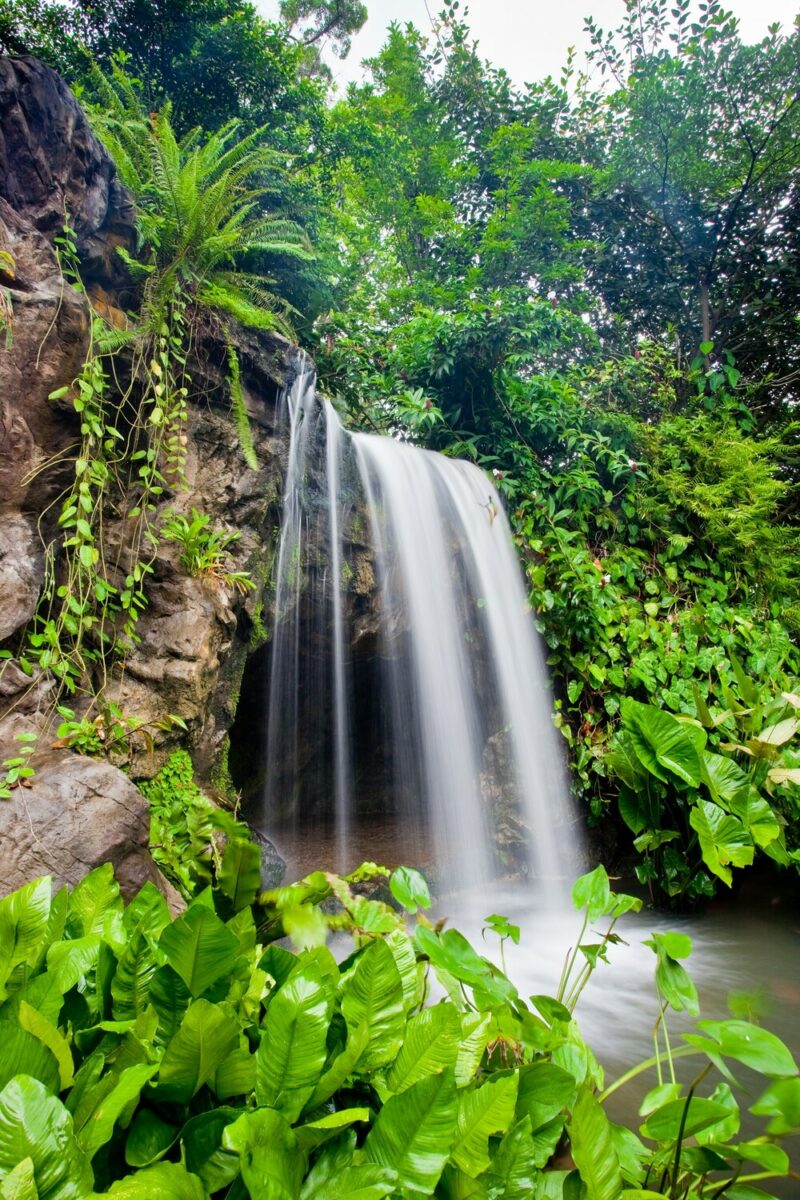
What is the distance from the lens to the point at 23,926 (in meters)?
0.98

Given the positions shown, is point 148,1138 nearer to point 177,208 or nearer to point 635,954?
point 635,954

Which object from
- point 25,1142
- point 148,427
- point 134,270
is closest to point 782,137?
point 134,270

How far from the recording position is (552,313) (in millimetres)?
6711

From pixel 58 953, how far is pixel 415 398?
6164mm

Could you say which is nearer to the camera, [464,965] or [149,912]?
[149,912]

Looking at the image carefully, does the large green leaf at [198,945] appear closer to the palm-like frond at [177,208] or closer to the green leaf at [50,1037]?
the green leaf at [50,1037]

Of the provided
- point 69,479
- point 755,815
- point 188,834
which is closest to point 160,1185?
point 188,834

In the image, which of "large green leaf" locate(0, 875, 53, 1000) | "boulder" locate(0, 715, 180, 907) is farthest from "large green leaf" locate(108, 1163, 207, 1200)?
"boulder" locate(0, 715, 180, 907)

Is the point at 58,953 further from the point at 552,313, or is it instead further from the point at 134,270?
the point at 552,313

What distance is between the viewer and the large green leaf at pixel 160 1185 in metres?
0.61

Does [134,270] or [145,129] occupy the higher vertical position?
[145,129]

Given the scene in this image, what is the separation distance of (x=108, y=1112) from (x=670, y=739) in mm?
2867

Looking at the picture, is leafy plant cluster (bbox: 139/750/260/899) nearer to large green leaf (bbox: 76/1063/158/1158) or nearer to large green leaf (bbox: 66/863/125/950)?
large green leaf (bbox: 66/863/125/950)

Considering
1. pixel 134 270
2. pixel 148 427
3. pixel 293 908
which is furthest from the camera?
pixel 134 270
